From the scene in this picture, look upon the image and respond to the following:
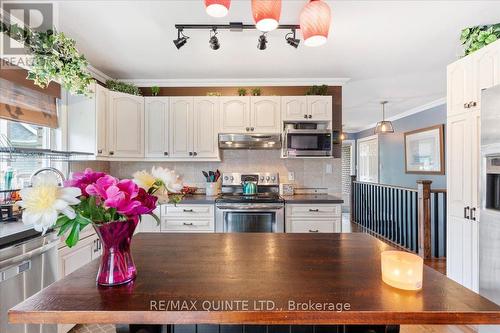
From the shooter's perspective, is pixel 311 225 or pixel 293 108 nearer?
pixel 311 225

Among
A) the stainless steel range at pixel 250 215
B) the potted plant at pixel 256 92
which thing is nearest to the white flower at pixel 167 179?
the stainless steel range at pixel 250 215

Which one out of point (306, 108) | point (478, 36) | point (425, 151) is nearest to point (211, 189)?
point (306, 108)

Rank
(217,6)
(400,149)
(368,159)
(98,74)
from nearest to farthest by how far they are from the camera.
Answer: (217,6), (98,74), (400,149), (368,159)

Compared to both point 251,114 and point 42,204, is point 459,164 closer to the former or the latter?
point 251,114

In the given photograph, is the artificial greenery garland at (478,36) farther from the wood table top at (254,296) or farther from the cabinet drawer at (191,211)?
the cabinet drawer at (191,211)

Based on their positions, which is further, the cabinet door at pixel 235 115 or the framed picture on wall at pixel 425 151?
the framed picture on wall at pixel 425 151

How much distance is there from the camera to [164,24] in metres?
2.19

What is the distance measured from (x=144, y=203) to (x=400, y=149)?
642cm

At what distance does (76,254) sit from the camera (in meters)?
2.12

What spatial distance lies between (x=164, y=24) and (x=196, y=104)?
1238 millimetres

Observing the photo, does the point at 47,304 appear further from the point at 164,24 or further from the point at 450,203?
the point at 450,203

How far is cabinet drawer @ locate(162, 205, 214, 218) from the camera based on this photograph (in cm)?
304

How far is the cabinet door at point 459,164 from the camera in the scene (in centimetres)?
205

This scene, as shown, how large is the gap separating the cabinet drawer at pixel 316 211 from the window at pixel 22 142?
2.62 m
